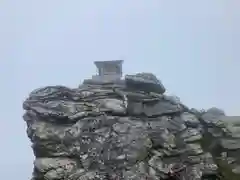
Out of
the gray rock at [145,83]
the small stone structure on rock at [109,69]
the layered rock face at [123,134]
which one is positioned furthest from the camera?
the small stone structure on rock at [109,69]

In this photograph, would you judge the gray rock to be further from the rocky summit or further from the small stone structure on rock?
the small stone structure on rock

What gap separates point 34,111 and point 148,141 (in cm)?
282

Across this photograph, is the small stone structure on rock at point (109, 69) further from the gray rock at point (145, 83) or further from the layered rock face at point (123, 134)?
the gray rock at point (145, 83)

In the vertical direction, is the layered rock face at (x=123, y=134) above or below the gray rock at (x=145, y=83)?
below

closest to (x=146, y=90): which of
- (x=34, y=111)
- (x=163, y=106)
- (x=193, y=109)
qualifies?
(x=163, y=106)

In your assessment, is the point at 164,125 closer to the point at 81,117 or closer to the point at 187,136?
the point at 187,136

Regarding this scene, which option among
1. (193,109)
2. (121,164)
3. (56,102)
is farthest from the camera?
(193,109)

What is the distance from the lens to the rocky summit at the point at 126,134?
9.61 metres

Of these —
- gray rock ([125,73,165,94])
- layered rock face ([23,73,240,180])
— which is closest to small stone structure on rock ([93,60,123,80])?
layered rock face ([23,73,240,180])

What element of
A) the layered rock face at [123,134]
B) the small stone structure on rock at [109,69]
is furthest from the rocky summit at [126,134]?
the small stone structure on rock at [109,69]

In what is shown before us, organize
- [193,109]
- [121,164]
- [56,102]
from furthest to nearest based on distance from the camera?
1. [193,109]
2. [56,102]
3. [121,164]

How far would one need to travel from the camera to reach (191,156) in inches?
402

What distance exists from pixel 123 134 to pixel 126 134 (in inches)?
2.9

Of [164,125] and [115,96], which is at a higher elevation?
[115,96]
